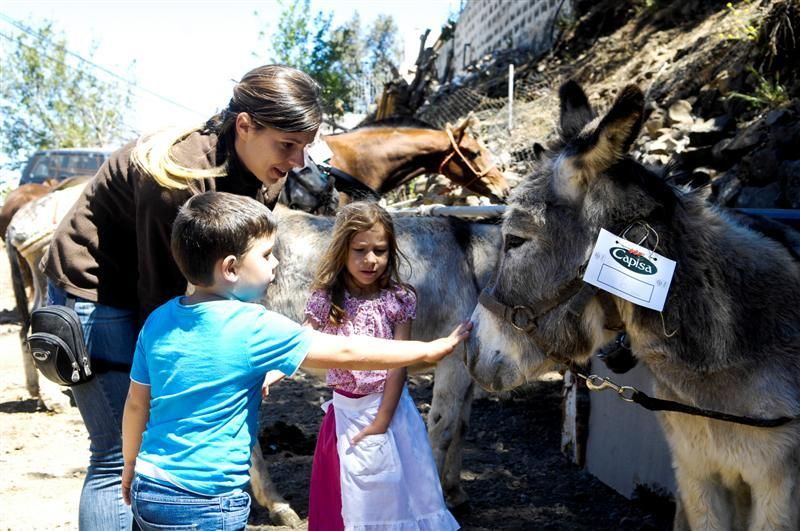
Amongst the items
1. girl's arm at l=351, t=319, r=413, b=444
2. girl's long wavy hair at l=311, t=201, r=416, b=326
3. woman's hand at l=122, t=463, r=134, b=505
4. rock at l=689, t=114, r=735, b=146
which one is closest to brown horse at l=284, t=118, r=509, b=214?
rock at l=689, t=114, r=735, b=146

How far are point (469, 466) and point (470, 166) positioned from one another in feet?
11.5

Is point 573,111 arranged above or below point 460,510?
above

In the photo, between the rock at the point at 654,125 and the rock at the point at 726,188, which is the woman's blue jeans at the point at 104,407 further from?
the rock at the point at 654,125

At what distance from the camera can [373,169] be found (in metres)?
7.51

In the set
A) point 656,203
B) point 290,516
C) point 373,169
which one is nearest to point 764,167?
point 373,169

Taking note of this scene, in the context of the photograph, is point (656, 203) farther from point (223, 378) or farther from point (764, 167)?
Result: point (764, 167)

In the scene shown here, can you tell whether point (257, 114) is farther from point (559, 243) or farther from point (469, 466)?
point (469, 466)

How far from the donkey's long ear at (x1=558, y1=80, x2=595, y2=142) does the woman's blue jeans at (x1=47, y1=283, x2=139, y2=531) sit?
1.80m

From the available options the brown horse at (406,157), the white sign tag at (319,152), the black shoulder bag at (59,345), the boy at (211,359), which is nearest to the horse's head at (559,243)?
the boy at (211,359)

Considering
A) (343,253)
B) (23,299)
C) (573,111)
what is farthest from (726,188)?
(23,299)

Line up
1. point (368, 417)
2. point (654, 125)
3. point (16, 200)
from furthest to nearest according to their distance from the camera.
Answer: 1. point (16, 200)
2. point (654, 125)
3. point (368, 417)

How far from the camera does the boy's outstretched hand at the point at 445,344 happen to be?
8.21 ft

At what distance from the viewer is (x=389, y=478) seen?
10.1ft

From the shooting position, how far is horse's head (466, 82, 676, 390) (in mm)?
2447
